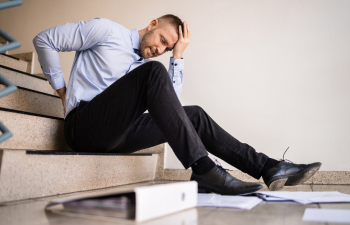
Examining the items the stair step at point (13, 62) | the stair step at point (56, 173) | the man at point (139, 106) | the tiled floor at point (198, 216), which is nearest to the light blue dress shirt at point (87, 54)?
the man at point (139, 106)

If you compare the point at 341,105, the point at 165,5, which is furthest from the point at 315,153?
the point at 165,5

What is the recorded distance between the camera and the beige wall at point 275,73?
1.61 meters

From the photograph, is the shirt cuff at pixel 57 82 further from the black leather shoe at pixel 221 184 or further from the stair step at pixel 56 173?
the black leather shoe at pixel 221 184

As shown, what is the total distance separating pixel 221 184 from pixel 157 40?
782 mm

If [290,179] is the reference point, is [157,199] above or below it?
above

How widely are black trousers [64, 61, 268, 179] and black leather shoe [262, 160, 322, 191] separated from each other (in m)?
0.05

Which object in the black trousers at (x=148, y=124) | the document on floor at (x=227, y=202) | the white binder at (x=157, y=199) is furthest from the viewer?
the black trousers at (x=148, y=124)

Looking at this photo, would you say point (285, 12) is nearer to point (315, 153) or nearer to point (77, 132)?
point (315, 153)

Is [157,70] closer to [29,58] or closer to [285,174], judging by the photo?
[285,174]

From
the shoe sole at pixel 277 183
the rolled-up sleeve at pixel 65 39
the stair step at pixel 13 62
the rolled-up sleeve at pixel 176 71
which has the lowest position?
the shoe sole at pixel 277 183

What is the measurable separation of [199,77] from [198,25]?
1.20 ft

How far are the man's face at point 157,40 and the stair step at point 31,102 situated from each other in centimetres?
63

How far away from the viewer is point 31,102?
4.93 feet

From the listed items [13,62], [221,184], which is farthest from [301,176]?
[13,62]
